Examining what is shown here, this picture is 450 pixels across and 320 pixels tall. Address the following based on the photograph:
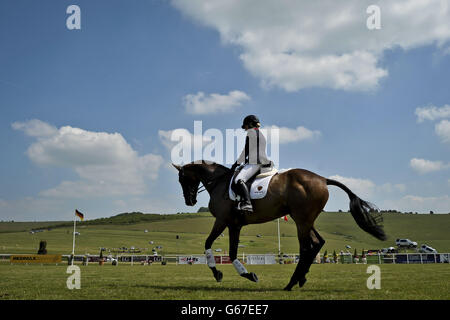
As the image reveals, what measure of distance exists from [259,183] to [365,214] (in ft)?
9.63

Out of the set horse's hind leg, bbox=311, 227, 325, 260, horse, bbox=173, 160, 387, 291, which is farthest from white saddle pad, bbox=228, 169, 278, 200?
horse's hind leg, bbox=311, 227, 325, 260

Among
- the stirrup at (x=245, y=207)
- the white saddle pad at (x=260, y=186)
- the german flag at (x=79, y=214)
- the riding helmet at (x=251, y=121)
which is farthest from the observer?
the german flag at (x=79, y=214)

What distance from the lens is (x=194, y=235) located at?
122500 mm

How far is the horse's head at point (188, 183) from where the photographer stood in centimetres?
1191

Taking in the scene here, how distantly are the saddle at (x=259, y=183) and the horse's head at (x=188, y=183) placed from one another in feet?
6.70

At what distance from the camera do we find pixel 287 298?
730 centimetres

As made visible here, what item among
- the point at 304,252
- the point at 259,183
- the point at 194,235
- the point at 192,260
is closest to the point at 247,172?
the point at 259,183

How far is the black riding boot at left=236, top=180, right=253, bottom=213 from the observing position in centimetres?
952

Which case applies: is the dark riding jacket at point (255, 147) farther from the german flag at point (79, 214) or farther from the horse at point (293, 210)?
the german flag at point (79, 214)

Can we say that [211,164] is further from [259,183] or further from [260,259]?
[260,259]

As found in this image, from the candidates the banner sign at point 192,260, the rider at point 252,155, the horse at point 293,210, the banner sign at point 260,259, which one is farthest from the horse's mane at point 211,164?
the banner sign at point 192,260

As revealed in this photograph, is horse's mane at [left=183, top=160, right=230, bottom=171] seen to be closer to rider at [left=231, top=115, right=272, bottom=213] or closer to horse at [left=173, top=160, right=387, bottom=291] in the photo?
horse at [left=173, top=160, right=387, bottom=291]
